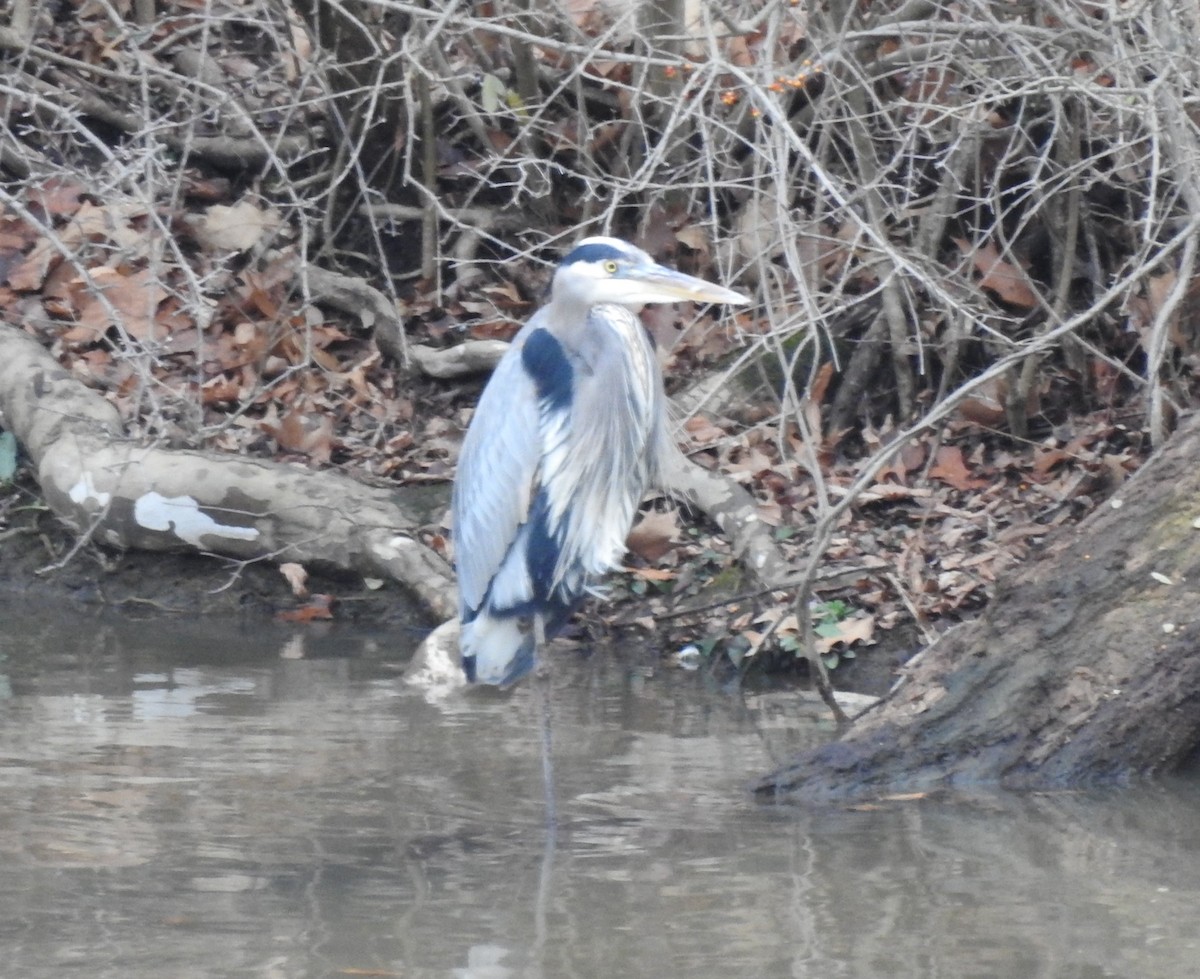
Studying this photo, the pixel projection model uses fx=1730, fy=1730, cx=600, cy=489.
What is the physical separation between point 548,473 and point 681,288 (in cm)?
73

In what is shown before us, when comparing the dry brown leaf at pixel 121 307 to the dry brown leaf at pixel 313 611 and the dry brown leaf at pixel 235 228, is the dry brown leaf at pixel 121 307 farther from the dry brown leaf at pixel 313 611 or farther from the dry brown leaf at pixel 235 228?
the dry brown leaf at pixel 313 611

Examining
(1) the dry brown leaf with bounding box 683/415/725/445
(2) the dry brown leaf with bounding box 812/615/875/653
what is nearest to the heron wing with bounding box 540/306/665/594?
(2) the dry brown leaf with bounding box 812/615/875/653

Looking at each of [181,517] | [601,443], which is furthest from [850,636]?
[181,517]

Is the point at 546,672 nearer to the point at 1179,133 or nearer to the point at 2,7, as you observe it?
the point at 1179,133

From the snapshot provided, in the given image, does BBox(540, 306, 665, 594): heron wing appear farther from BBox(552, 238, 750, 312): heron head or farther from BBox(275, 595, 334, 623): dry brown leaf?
BBox(275, 595, 334, 623): dry brown leaf

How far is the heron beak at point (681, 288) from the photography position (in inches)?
186

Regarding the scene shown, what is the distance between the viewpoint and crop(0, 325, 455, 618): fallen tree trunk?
6691 mm

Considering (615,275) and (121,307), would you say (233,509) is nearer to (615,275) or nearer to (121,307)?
(121,307)

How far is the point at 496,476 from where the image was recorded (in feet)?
17.3

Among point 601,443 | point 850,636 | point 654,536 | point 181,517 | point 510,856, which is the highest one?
point 601,443

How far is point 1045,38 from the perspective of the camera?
18.8ft

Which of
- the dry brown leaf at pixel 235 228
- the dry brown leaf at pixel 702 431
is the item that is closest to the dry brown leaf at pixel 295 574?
the dry brown leaf at pixel 702 431

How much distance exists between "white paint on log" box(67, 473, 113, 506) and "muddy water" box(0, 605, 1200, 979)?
1351mm

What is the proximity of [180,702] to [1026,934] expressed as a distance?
3046 mm
